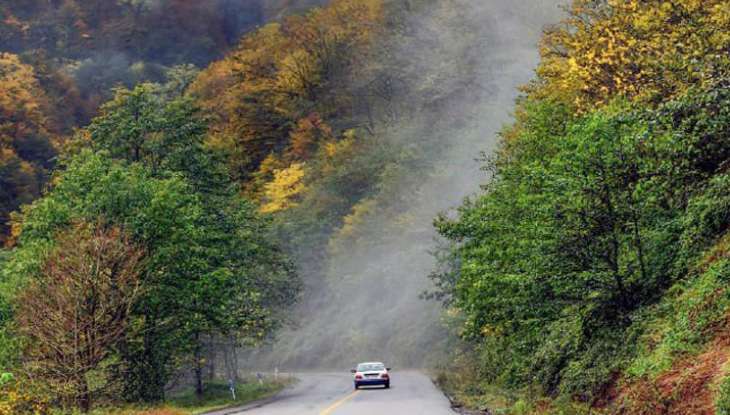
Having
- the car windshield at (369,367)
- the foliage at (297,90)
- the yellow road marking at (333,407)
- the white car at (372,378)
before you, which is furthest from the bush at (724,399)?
the foliage at (297,90)

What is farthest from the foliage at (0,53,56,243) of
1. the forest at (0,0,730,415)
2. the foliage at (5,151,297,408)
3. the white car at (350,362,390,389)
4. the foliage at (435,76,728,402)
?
the foliage at (435,76,728,402)

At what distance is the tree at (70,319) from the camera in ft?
72.8

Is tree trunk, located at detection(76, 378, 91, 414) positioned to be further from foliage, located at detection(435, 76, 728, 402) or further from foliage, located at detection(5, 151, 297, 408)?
foliage, located at detection(435, 76, 728, 402)

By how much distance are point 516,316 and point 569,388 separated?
3515mm

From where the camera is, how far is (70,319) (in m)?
22.4

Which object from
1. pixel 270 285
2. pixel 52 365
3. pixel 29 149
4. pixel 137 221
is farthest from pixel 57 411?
pixel 29 149

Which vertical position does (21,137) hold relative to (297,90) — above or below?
below

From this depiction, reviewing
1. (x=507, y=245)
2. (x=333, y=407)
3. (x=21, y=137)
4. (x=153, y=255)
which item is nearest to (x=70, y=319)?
(x=333, y=407)

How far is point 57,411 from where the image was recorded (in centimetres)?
2177

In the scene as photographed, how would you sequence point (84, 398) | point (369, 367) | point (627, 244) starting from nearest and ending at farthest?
point (627, 244) → point (84, 398) → point (369, 367)

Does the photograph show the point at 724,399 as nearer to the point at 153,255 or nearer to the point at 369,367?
the point at 153,255

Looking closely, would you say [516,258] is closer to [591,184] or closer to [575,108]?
[591,184]

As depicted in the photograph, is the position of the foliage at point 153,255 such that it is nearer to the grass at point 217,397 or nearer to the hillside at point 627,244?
the grass at point 217,397

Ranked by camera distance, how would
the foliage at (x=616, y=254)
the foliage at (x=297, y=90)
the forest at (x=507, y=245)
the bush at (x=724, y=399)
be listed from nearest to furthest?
the bush at (x=724, y=399), the foliage at (x=616, y=254), the forest at (x=507, y=245), the foliage at (x=297, y=90)
